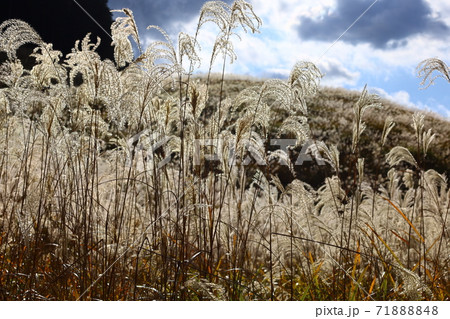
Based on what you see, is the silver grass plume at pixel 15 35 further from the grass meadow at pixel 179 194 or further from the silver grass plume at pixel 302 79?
the silver grass plume at pixel 302 79

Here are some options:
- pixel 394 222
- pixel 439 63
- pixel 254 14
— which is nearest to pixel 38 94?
pixel 254 14

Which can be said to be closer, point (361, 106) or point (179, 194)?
point (361, 106)

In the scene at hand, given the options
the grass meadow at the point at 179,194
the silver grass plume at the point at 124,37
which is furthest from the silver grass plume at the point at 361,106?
the silver grass plume at the point at 124,37

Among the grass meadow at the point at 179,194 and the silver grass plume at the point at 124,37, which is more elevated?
the silver grass plume at the point at 124,37

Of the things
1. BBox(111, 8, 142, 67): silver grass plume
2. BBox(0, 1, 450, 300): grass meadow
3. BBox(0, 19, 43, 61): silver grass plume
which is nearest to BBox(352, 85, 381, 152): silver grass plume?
BBox(0, 1, 450, 300): grass meadow

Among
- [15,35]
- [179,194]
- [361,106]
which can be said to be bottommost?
[179,194]

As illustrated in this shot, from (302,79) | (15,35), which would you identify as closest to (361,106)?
(302,79)

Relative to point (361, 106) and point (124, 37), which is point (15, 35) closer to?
point (124, 37)

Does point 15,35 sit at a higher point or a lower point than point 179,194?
higher

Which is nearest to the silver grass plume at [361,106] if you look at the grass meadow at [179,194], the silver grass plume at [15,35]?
the grass meadow at [179,194]

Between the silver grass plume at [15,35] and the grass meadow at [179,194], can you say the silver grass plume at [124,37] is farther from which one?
the silver grass plume at [15,35]

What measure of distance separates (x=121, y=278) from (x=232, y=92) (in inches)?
945

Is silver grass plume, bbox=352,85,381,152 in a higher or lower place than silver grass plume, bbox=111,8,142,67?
lower

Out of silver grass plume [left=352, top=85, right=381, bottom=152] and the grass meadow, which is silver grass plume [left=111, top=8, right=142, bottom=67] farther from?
silver grass plume [left=352, top=85, right=381, bottom=152]
